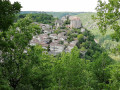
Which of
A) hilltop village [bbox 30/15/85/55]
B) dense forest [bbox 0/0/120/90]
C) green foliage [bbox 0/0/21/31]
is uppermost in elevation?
green foliage [bbox 0/0/21/31]

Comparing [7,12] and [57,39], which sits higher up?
[7,12]

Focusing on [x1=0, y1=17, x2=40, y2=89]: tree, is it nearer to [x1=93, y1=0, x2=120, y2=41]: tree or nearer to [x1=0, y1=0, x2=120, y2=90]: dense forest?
[x1=0, y1=0, x2=120, y2=90]: dense forest

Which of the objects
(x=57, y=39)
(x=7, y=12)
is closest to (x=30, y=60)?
(x=7, y=12)

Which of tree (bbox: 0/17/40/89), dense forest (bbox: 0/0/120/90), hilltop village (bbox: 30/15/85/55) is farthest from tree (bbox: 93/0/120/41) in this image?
hilltop village (bbox: 30/15/85/55)

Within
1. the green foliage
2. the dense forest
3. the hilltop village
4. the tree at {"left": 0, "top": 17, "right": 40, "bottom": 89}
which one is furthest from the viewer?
the hilltop village

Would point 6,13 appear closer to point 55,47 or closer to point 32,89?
point 32,89

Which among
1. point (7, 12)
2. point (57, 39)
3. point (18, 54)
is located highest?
point (7, 12)

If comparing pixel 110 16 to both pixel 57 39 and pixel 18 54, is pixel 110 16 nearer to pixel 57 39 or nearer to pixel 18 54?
pixel 18 54

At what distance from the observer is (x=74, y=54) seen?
1634 cm

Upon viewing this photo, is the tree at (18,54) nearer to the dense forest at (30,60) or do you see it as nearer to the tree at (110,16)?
the dense forest at (30,60)

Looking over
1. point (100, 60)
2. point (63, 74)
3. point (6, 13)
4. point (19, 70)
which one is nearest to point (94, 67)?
point (100, 60)

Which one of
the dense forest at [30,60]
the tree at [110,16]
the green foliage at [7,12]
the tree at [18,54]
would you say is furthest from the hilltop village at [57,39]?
the green foliage at [7,12]

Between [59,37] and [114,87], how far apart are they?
287 ft

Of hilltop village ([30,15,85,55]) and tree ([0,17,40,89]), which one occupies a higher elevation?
tree ([0,17,40,89])
